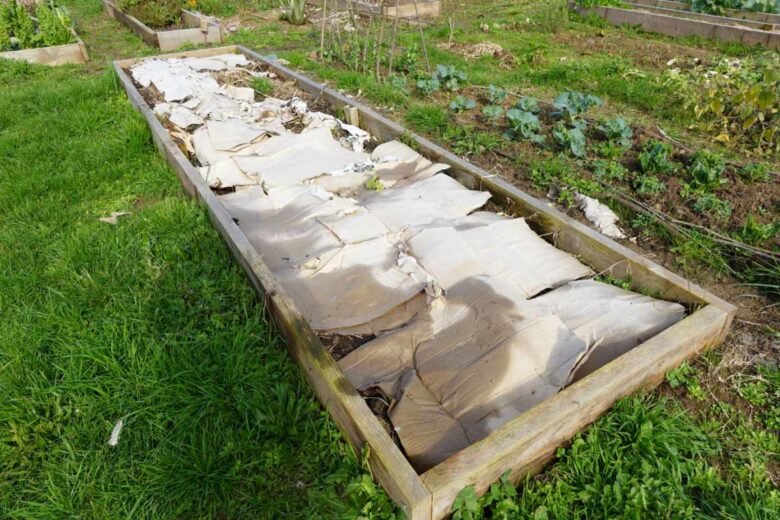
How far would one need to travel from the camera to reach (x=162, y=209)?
3.53 m

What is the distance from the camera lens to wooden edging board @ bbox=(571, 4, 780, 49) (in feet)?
25.7

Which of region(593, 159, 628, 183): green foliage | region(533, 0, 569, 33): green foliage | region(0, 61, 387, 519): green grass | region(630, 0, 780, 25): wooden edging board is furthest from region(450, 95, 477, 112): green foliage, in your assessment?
region(630, 0, 780, 25): wooden edging board

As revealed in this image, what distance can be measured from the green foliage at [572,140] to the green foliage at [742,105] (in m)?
1.54

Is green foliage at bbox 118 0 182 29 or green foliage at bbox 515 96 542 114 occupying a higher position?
green foliage at bbox 118 0 182 29

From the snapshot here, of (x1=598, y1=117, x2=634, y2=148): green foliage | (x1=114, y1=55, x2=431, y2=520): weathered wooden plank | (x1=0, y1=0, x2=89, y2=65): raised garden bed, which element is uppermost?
(x1=0, y1=0, x2=89, y2=65): raised garden bed

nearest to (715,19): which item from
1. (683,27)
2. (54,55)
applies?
(683,27)

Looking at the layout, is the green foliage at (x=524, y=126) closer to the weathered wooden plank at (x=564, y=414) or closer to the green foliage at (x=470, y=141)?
the green foliage at (x=470, y=141)

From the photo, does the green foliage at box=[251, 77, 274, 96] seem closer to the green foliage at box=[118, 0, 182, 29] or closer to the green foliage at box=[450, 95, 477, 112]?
the green foliage at box=[450, 95, 477, 112]

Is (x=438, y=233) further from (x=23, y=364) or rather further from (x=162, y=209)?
(x=23, y=364)

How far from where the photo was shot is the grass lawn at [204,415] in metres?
1.86

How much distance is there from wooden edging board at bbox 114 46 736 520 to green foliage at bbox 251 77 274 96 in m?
3.37

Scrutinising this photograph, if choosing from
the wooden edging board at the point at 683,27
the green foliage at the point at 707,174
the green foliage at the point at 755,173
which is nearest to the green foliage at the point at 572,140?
the green foliage at the point at 707,174

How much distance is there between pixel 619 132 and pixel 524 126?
83 centimetres

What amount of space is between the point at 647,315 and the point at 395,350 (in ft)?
4.26
